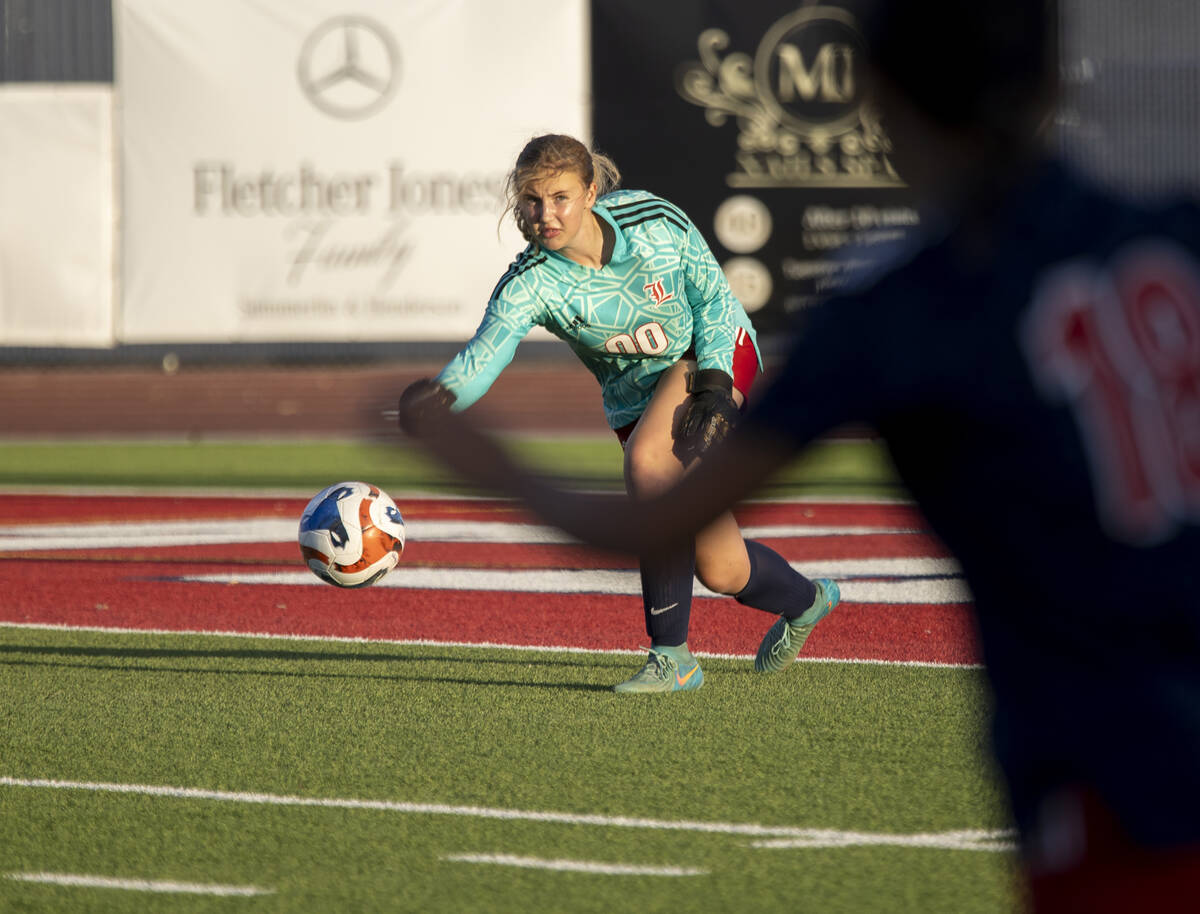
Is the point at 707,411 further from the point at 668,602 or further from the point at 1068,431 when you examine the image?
the point at 1068,431

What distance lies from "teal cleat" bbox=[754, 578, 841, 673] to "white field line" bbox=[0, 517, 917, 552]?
400cm

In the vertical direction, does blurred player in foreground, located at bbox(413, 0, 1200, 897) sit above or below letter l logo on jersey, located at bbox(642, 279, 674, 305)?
above

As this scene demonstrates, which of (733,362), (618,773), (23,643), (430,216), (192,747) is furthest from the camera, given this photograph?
(430,216)

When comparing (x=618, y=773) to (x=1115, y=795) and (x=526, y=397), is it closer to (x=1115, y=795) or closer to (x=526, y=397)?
(x=1115, y=795)

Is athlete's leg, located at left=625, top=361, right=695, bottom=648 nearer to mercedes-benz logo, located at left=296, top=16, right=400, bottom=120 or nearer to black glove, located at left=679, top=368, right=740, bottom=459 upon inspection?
black glove, located at left=679, top=368, right=740, bottom=459

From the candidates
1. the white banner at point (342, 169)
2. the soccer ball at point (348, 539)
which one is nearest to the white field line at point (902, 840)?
the soccer ball at point (348, 539)

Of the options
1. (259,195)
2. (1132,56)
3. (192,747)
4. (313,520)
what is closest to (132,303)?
(259,195)

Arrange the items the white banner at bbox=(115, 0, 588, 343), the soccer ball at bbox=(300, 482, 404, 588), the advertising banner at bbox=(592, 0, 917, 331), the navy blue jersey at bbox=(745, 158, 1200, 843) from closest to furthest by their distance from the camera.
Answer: the navy blue jersey at bbox=(745, 158, 1200, 843)
the soccer ball at bbox=(300, 482, 404, 588)
the advertising banner at bbox=(592, 0, 917, 331)
the white banner at bbox=(115, 0, 588, 343)

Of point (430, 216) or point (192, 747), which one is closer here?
point (192, 747)

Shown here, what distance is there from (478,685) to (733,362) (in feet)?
4.92

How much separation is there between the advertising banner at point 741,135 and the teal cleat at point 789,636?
13261mm

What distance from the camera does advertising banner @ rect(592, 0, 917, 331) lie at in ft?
64.8

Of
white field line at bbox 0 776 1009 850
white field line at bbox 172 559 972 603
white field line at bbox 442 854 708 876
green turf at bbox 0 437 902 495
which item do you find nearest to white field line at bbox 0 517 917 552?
green turf at bbox 0 437 902 495

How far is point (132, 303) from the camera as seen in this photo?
19906 mm
